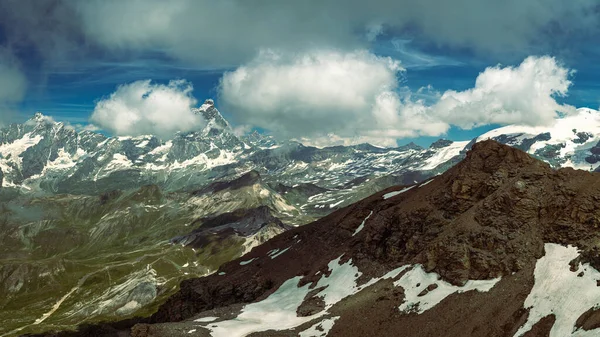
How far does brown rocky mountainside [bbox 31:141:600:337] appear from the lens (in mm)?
62469

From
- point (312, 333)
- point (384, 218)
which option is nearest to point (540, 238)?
point (384, 218)

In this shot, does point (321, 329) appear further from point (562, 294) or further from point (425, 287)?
point (562, 294)

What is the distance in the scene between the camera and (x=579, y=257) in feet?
218

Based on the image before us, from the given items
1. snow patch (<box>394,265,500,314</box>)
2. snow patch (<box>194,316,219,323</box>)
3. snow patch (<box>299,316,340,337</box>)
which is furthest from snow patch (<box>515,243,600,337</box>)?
snow patch (<box>194,316,219,323</box>)

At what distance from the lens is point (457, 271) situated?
2995 inches

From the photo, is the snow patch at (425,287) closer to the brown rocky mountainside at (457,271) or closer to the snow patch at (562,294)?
the brown rocky mountainside at (457,271)

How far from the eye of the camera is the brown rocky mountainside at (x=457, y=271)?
62.5m

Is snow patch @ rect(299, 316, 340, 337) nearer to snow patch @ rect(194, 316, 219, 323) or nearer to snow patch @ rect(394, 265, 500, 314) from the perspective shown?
snow patch @ rect(394, 265, 500, 314)

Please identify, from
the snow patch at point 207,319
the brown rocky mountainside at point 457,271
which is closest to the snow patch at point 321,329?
the brown rocky mountainside at point 457,271

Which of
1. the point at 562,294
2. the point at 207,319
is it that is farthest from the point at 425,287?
the point at 207,319

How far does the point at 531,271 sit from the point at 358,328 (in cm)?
3028

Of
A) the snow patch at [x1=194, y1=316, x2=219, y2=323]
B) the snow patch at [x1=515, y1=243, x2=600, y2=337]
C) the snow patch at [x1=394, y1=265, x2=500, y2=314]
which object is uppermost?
the snow patch at [x1=194, y1=316, x2=219, y2=323]

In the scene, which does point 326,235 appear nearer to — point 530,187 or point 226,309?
point 226,309

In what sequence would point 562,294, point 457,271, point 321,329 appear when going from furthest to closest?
1. point 457,271
2. point 321,329
3. point 562,294
